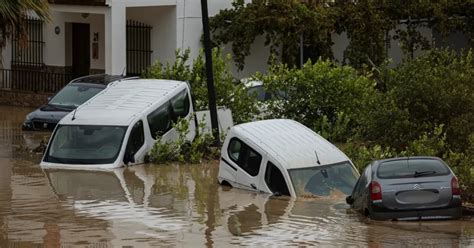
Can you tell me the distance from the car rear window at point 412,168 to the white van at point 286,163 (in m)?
2.20

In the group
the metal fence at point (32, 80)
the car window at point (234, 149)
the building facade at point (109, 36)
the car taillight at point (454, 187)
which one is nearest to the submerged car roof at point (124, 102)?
the car window at point (234, 149)

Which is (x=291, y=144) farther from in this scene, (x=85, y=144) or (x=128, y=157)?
(x=85, y=144)

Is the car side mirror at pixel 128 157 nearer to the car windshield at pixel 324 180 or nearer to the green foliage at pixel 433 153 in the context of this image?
the green foliage at pixel 433 153

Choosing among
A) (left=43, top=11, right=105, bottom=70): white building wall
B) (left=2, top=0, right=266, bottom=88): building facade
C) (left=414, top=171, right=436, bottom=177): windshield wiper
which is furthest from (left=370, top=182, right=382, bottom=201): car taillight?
(left=43, top=11, right=105, bottom=70): white building wall

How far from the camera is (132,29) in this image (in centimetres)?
3912

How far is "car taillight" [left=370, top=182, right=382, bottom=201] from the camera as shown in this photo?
17.9 meters

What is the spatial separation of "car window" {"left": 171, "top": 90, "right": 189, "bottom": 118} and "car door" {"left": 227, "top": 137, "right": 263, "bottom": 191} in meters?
4.18

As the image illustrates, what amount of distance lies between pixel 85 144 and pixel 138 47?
15.5 meters

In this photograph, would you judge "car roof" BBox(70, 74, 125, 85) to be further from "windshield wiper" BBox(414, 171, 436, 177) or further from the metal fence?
"windshield wiper" BBox(414, 171, 436, 177)

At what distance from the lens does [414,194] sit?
17.8 meters

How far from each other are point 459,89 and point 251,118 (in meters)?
6.29

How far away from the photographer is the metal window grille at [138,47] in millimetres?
38812

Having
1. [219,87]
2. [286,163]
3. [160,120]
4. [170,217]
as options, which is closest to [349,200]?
[286,163]

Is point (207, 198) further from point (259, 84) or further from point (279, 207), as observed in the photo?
point (259, 84)
